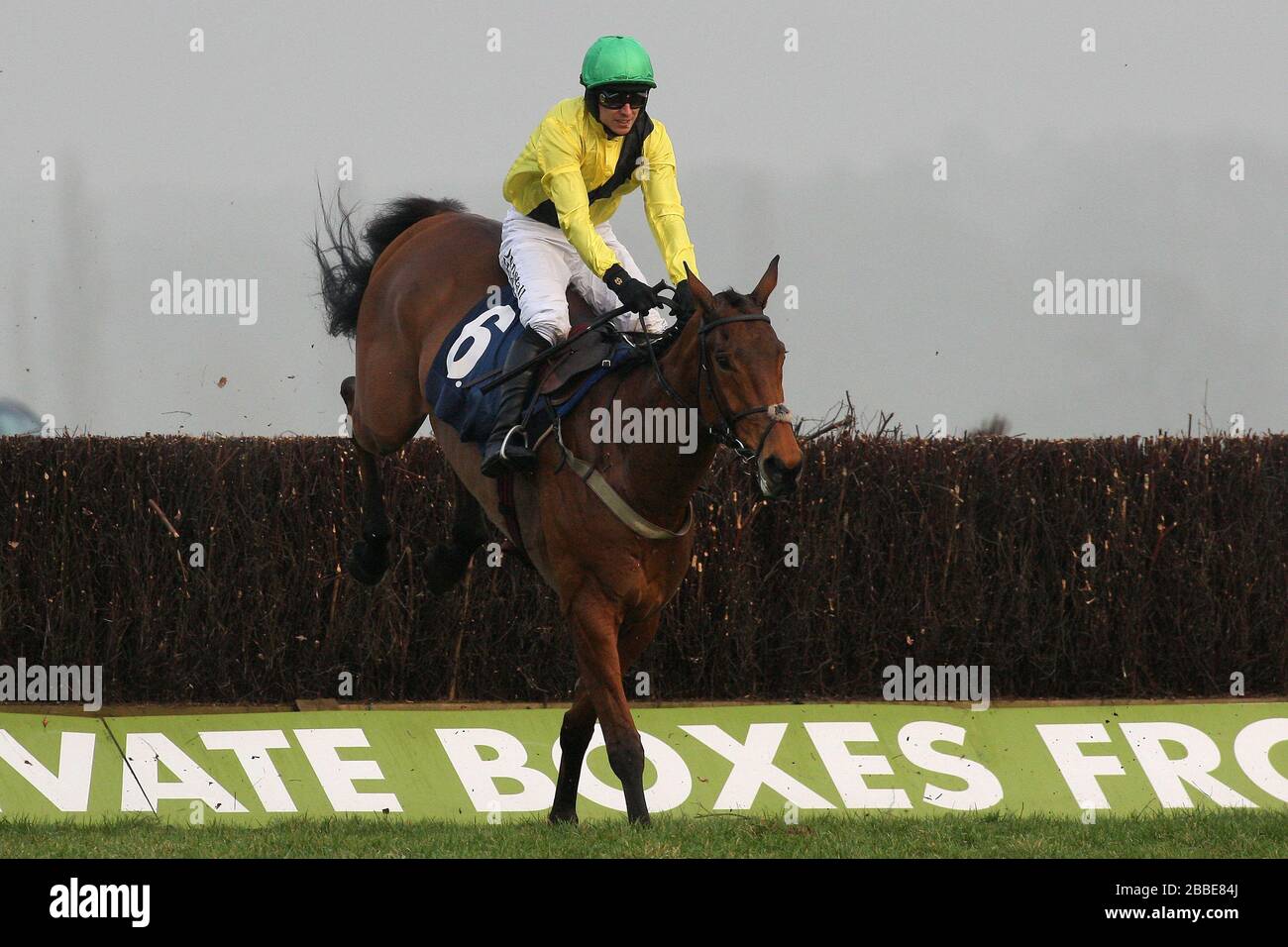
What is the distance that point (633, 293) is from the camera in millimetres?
6195

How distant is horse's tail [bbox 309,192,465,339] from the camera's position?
325 inches

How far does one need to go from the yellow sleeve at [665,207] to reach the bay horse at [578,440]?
47 centimetres

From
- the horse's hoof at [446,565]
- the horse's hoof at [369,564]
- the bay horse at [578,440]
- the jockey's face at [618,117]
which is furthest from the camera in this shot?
the horse's hoof at [369,564]

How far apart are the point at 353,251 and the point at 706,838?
377 centimetres

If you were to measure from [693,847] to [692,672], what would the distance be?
3413 mm

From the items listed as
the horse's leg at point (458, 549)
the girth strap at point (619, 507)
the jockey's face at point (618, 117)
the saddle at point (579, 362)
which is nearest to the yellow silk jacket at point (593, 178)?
the jockey's face at point (618, 117)

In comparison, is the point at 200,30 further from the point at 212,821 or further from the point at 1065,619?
the point at 1065,619

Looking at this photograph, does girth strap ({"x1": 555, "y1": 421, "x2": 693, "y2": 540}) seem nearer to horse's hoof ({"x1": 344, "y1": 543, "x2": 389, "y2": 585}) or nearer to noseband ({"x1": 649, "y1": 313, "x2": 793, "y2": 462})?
noseband ({"x1": 649, "y1": 313, "x2": 793, "y2": 462})

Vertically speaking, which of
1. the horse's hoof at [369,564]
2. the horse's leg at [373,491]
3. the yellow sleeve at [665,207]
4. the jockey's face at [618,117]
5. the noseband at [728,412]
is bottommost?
the horse's hoof at [369,564]

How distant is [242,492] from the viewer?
9.18 m

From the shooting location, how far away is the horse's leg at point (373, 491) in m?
7.77

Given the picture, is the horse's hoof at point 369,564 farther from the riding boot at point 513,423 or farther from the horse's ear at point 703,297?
the horse's ear at point 703,297

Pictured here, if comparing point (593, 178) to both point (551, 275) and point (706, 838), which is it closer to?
point (551, 275)

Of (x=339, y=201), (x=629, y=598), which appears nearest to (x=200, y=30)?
(x=339, y=201)
